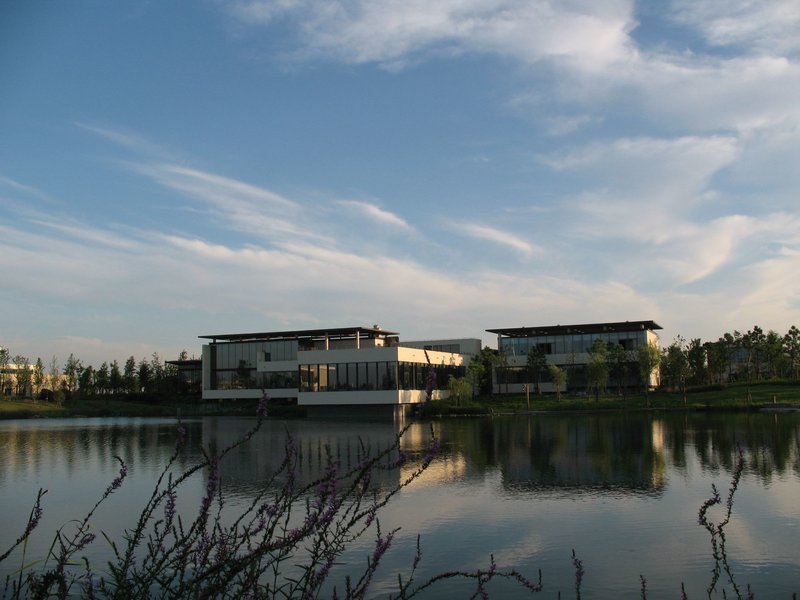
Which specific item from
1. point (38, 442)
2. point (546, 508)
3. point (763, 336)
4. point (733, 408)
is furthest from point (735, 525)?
point (763, 336)

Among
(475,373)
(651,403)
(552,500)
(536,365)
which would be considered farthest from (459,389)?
(552,500)

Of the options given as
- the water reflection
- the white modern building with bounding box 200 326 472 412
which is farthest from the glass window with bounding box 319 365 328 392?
the water reflection

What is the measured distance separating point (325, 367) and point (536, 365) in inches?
863

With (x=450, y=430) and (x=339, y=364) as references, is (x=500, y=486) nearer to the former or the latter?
Answer: (x=450, y=430)

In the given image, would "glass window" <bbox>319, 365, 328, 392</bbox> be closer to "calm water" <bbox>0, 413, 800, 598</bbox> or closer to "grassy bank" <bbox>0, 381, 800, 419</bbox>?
"grassy bank" <bbox>0, 381, 800, 419</bbox>

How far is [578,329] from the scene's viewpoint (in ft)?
243

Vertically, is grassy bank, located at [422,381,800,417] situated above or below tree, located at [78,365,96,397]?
below

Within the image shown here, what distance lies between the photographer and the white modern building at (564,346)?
71.3m

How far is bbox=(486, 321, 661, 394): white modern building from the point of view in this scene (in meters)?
71.3

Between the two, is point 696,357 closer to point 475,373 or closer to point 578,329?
point 578,329

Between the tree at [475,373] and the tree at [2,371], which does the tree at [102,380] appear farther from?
the tree at [475,373]

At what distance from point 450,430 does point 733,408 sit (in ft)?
79.3

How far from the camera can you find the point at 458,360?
69375 mm

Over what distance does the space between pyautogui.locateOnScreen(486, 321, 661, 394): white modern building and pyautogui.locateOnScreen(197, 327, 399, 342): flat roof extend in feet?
40.5
